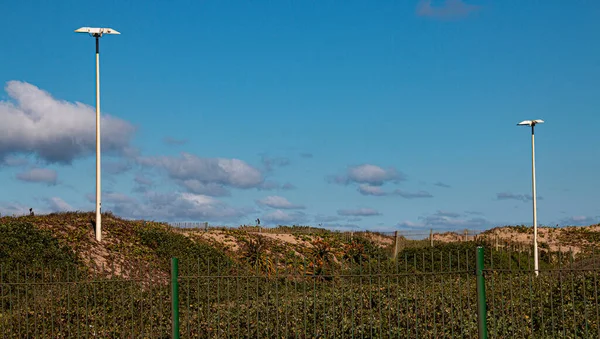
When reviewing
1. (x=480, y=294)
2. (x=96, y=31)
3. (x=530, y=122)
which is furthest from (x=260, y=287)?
(x=530, y=122)

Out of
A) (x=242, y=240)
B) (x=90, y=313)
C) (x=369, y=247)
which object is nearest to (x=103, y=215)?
(x=242, y=240)

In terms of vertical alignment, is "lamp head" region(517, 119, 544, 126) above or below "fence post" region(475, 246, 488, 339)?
above

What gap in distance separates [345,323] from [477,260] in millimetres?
4284

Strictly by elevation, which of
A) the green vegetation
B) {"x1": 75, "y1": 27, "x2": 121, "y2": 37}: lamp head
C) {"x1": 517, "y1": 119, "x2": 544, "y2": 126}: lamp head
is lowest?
the green vegetation

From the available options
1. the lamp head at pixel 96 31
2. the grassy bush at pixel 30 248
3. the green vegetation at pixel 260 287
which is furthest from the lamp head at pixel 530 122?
the grassy bush at pixel 30 248

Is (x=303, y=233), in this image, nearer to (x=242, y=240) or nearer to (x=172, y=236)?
(x=242, y=240)

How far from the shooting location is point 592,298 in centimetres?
1191

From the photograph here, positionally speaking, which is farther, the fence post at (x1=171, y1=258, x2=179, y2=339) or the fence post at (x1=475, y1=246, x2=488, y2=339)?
the fence post at (x1=171, y1=258, x2=179, y2=339)

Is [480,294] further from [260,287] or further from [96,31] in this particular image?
[96,31]

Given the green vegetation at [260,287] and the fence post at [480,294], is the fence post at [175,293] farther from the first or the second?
Result: the fence post at [480,294]

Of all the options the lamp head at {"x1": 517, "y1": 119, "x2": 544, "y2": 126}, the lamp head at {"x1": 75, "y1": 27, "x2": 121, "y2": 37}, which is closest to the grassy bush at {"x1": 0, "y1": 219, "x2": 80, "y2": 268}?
the lamp head at {"x1": 75, "y1": 27, "x2": 121, "y2": 37}

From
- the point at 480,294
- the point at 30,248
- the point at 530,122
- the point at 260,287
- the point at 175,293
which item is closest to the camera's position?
the point at 480,294

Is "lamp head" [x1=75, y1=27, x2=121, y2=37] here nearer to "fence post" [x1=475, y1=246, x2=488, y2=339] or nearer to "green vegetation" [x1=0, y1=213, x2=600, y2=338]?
"green vegetation" [x1=0, y1=213, x2=600, y2=338]

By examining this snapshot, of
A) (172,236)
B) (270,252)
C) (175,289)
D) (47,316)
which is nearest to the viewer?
(175,289)
